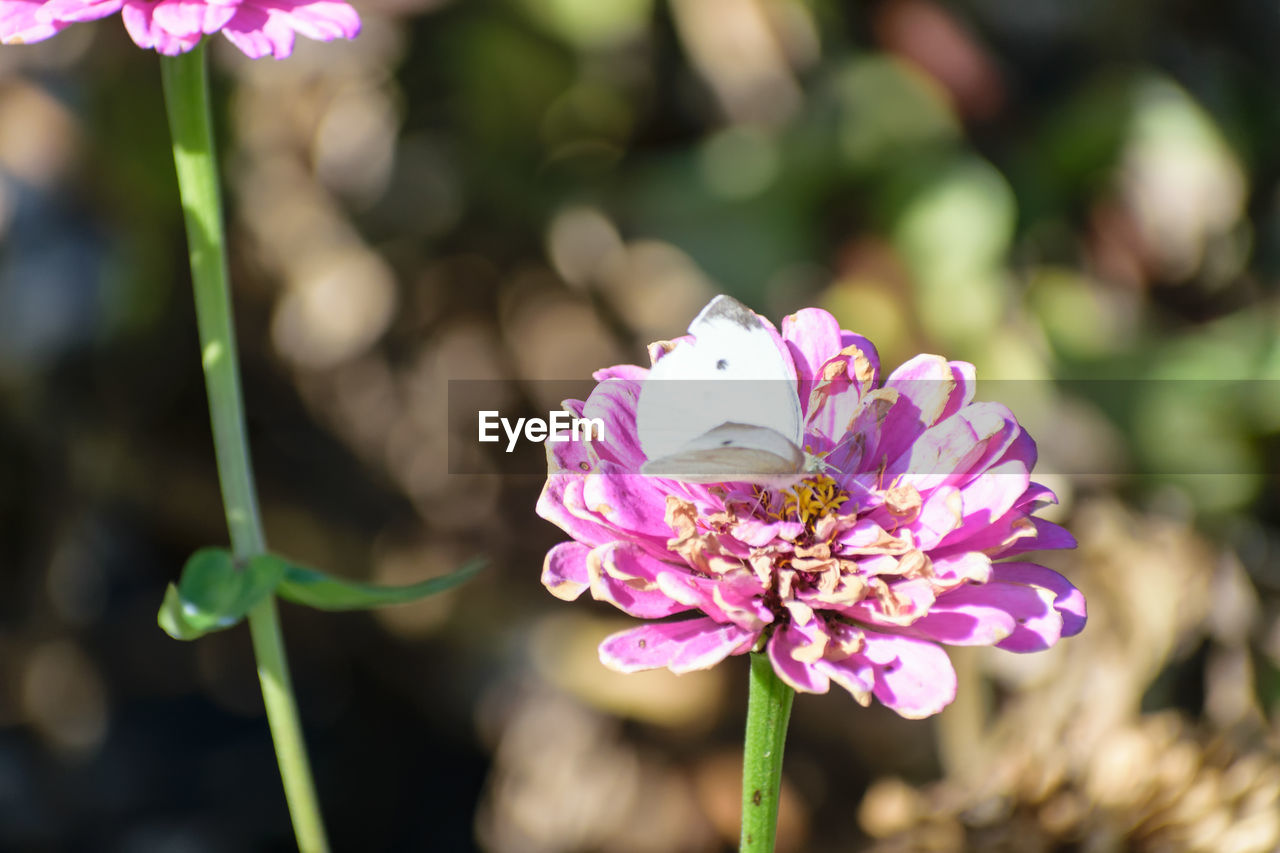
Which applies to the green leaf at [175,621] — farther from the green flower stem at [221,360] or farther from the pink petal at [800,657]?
the pink petal at [800,657]

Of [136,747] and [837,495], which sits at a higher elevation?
[837,495]

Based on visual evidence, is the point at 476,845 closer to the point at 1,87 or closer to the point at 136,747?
the point at 136,747

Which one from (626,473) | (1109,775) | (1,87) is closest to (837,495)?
(626,473)

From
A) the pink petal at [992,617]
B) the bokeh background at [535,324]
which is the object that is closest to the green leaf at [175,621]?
the pink petal at [992,617]

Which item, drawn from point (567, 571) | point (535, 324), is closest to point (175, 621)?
point (567, 571)

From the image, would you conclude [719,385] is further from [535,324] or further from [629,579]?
[535,324]
